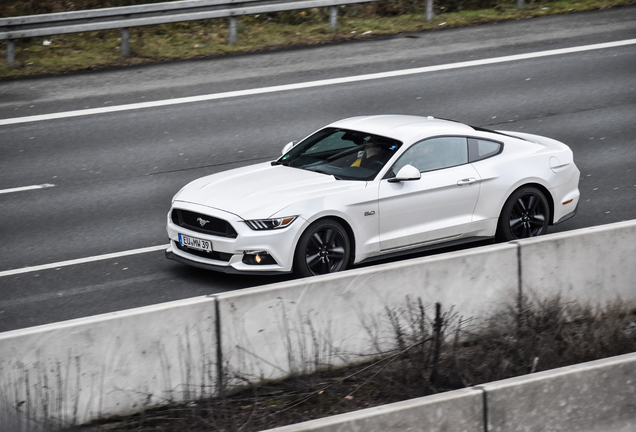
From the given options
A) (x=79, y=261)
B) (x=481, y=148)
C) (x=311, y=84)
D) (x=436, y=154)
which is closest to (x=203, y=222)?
(x=79, y=261)

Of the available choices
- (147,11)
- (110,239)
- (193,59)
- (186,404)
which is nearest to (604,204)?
(110,239)

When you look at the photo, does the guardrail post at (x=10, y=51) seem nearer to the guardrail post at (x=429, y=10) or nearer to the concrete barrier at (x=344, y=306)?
the guardrail post at (x=429, y=10)

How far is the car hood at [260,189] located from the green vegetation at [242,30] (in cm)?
908

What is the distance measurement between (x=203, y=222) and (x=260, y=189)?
678mm

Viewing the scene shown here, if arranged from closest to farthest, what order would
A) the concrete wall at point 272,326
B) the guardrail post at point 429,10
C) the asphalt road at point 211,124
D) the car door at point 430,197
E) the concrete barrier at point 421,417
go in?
the concrete barrier at point 421,417 < the concrete wall at point 272,326 < the car door at point 430,197 < the asphalt road at point 211,124 < the guardrail post at point 429,10

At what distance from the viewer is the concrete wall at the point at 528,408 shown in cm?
508

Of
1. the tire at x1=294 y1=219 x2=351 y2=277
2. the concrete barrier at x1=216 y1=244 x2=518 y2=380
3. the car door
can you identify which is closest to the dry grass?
the concrete barrier at x1=216 y1=244 x2=518 y2=380

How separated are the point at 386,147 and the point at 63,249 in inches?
159

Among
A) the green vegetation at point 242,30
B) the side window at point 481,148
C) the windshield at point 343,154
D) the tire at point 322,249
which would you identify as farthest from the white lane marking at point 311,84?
the tire at point 322,249

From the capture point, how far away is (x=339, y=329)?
6.73 meters

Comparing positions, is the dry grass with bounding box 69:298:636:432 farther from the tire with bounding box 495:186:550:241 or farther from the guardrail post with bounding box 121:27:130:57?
the guardrail post with bounding box 121:27:130:57

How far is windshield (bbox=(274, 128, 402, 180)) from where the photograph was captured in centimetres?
909

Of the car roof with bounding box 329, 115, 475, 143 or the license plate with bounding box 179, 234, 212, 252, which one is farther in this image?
the car roof with bounding box 329, 115, 475, 143

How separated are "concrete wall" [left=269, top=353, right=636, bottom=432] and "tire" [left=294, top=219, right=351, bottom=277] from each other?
3.34 meters
